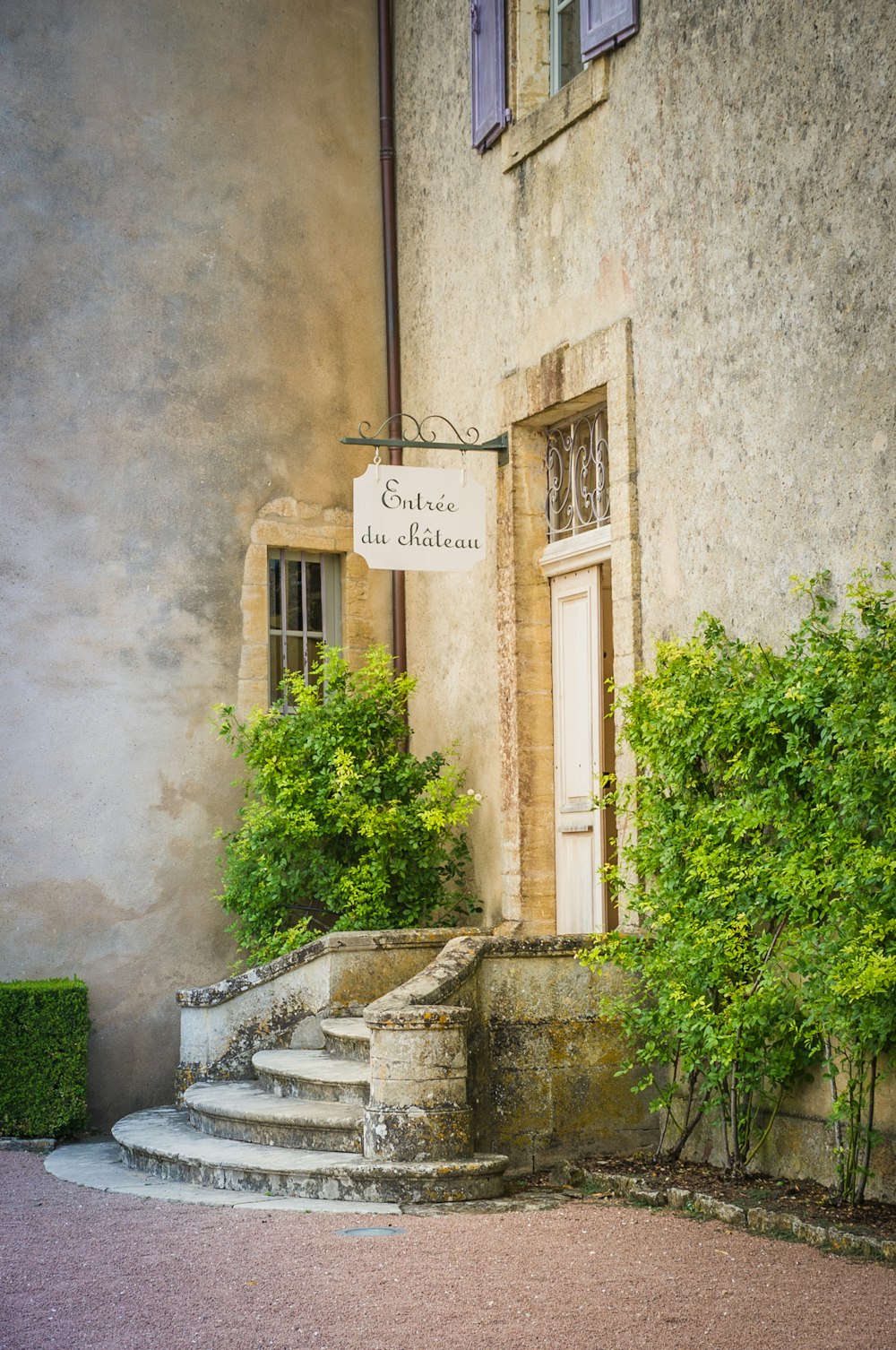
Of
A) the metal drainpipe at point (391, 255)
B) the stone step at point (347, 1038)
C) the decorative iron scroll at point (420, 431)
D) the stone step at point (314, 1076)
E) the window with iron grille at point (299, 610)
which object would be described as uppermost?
the metal drainpipe at point (391, 255)

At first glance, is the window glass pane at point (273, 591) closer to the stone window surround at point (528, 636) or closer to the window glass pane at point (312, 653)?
the window glass pane at point (312, 653)

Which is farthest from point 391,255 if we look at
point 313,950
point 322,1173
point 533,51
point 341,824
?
point 322,1173

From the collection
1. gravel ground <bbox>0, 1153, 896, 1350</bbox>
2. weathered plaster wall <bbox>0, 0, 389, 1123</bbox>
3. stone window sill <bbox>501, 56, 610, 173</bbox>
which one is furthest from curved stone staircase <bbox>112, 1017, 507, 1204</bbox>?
stone window sill <bbox>501, 56, 610, 173</bbox>

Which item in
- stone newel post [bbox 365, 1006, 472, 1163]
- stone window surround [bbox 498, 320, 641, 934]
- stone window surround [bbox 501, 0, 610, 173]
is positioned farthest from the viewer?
stone window surround [bbox 501, 0, 610, 173]

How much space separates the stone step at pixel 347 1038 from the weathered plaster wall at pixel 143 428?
70.6 inches

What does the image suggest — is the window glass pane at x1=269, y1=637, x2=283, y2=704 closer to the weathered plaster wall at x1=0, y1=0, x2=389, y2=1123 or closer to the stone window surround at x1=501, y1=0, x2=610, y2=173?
the weathered plaster wall at x1=0, y1=0, x2=389, y2=1123

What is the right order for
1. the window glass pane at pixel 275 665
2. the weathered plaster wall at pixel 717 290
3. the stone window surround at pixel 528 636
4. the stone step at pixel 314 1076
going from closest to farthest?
1. the weathered plaster wall at pixel 717 290
2. the stone step at pixel 314 1076
3. the stone window surround at pixel 528 636
4. the window glass pane at pixel 275 665

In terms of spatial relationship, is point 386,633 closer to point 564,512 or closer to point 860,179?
point 564,512

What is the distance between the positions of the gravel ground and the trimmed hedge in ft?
7.78

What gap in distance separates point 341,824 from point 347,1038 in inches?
61.0

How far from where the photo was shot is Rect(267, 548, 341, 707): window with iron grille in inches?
376

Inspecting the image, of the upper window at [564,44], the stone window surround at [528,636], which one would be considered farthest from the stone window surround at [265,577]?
the upper window at [564,44]

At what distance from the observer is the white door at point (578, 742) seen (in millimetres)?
7922

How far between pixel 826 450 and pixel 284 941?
4.06m
